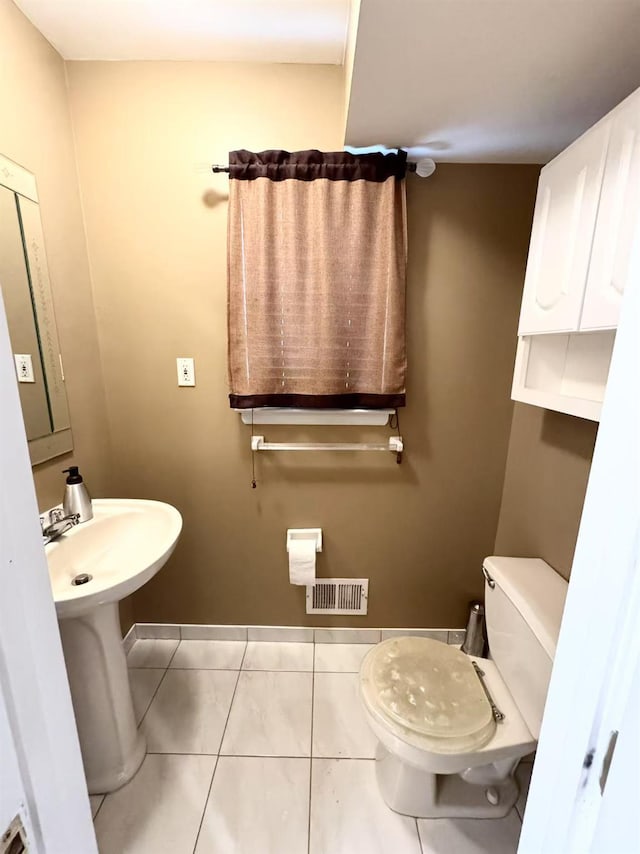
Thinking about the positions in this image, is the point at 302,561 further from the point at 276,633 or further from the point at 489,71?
the point at 489,71

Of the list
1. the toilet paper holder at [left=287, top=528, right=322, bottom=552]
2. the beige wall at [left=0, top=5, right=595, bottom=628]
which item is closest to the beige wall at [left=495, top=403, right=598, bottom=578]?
the beige wall at [left=0, top=5, right=595, bottom=628]

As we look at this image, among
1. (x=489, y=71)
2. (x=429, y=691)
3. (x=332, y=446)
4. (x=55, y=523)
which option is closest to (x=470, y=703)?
(x=429, y=691)

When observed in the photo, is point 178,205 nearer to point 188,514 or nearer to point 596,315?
point 188,514

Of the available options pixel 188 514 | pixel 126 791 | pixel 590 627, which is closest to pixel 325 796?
pixel 126 791

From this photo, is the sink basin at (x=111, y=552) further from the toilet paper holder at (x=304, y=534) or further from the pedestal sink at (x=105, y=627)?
the toilet paper holder at (x=304, y=534)

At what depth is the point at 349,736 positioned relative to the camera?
1436 millimetres

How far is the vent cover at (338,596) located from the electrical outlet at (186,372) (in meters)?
1.13

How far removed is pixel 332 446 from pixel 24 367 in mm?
1150

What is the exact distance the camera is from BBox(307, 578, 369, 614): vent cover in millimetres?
1801

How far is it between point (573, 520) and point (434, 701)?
730 mm

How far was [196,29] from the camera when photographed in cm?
122

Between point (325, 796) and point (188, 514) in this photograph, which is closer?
point (325, 796)

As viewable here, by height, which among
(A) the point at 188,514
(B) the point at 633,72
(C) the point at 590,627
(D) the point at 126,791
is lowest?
(D) the point at 126,791

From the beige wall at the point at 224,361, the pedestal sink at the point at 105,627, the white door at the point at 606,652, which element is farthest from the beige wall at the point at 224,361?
the white door at the point at 606,652
